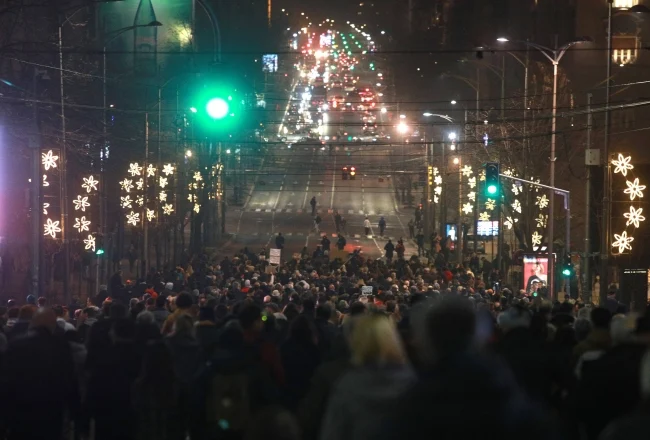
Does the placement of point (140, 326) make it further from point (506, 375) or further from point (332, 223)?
point (332, 223)

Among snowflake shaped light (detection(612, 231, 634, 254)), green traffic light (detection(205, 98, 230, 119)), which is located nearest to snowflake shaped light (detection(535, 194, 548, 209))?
snowflake shaped light (detection(612, 231, 634, 254))

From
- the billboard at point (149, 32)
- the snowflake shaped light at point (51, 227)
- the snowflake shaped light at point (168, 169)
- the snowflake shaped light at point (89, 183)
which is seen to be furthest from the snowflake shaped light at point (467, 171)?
the snowflake shaped light at point (51, 227)

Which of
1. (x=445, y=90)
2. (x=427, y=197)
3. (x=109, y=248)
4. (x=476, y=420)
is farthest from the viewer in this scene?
(x=445, y=90)

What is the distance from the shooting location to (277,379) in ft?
31.7

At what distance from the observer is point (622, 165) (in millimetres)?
33875

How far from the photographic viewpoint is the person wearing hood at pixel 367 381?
558 centimetres

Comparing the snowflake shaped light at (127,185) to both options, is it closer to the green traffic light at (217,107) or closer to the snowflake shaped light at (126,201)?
the snowflake shaped light at (126,201)

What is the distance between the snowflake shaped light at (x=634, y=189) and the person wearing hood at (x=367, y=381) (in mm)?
28868

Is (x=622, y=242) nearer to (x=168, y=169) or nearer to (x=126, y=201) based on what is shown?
(x=126, y=201)

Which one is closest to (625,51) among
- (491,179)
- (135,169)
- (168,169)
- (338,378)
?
(168,169)

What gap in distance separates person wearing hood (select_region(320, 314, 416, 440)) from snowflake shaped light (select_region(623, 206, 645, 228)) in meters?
28.6

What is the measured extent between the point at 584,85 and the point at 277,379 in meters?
60.2

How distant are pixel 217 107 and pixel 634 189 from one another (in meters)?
18.5

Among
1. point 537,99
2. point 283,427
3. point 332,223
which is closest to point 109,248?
point 537,99
